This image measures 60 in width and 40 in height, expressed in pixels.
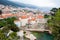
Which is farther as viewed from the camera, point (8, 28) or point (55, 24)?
point (55, 24)

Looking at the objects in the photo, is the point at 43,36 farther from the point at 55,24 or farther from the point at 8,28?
the point at 8,28

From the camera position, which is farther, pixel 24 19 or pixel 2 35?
pixel 24 19

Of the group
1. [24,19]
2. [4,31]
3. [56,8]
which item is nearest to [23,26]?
[24,19]

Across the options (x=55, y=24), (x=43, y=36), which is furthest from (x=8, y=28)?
(x=55, y=24)

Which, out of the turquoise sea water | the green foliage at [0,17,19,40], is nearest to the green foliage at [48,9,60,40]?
the turquoise sea water

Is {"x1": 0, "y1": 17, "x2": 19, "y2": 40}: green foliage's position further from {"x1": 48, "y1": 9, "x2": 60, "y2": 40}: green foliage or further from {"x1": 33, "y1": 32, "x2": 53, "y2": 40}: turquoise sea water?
{"x1": 48, "y1": 9, "x2": 60, "y2": 40}: green foliage

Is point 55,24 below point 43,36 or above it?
above

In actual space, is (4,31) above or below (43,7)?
below

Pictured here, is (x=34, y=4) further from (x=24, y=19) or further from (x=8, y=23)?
(x=8, y=23)

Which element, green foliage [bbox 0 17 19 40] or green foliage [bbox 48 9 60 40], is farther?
green foliage [bbox 48 9 60 40]

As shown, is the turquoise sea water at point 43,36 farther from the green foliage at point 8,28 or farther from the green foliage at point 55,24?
the green foliage at point 8,28

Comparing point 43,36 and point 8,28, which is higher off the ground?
point 8,28
